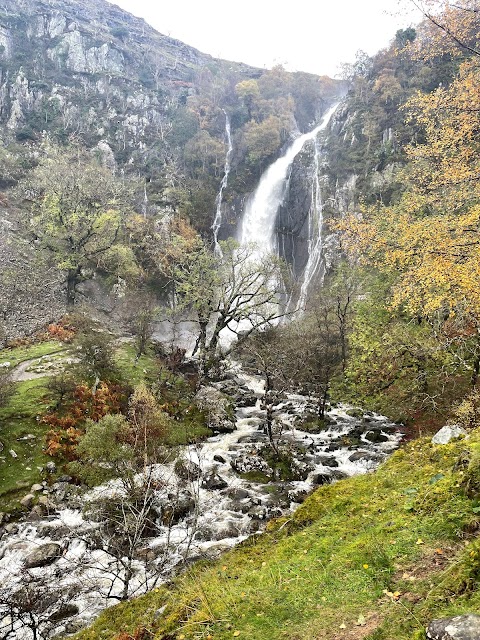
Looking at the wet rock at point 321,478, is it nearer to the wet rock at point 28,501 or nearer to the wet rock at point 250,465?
the wet rock at point 250,465

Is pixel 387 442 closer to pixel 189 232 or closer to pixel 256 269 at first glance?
pixel 256 269

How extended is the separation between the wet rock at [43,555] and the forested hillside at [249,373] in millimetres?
67

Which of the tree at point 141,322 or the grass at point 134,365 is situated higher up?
the tree at point 141,322

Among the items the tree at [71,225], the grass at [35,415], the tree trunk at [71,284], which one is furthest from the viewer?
the tree trunk at [71,284]

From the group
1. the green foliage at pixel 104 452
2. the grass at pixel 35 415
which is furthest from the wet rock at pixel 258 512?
the grass at pixel 35 415

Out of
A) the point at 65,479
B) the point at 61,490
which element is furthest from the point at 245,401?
the point at 61,490

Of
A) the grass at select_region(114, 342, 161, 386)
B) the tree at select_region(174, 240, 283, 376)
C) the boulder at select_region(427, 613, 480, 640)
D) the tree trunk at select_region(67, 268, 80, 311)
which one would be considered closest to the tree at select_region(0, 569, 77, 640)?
the boulder at select_region(427, 613, 480, 640)


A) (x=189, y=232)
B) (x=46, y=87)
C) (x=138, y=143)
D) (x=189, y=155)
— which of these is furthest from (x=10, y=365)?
(x=46, y=87)

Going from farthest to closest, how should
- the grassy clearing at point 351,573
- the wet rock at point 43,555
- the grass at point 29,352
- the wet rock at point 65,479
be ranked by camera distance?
1. the grass at point 29,352
2. the wet rock at point 65,479
3. the wet rock at point 43,555
4. the grassy clearing at point 351,573

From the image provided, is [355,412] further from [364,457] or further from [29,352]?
[29,352]

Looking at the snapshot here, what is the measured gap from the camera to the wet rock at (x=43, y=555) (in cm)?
930

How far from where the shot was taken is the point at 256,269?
25.3 meters

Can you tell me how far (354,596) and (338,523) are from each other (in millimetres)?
1987

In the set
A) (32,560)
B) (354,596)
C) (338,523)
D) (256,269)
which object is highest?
(256,269)
